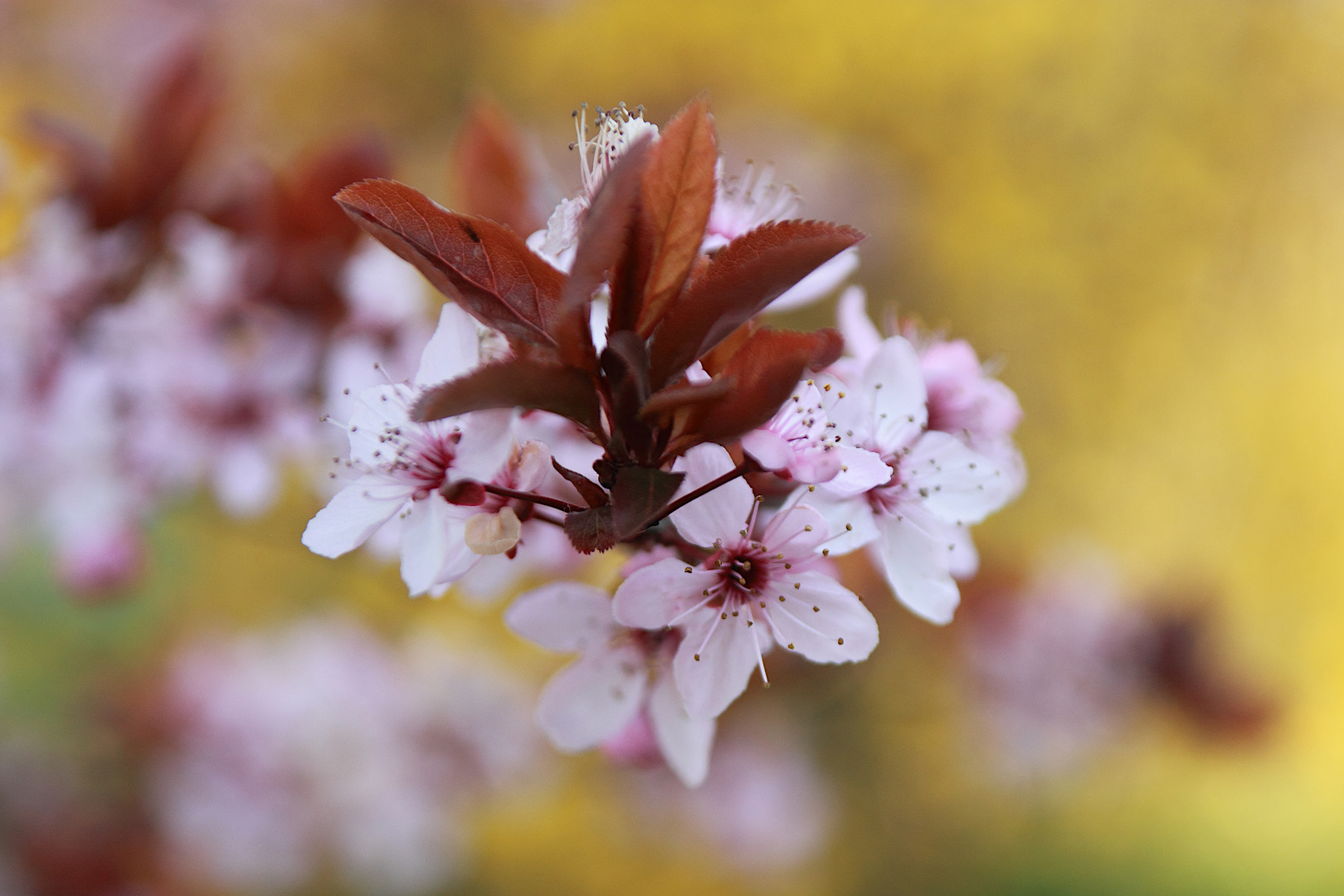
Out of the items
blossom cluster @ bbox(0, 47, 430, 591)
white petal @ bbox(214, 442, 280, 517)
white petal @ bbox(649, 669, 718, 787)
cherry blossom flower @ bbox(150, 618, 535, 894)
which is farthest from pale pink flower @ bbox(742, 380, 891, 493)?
cherry blossom flower @ bbox(150, 618, 535, 894)

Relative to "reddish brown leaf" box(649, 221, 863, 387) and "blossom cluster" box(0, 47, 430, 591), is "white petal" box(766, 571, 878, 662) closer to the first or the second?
"reddish brown leaf" box(649, 221, 863, 387)

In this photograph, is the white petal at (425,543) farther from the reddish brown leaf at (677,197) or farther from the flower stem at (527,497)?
the reddish brown leaf at (677,197)

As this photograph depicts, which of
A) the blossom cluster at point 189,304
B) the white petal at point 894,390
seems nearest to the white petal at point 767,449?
the white petal at point 894,390

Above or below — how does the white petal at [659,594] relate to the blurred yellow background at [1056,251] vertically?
below

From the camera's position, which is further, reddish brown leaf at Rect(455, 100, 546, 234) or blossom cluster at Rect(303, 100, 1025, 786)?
reddish brown leaf at Rect(455, 100, 546, 234)

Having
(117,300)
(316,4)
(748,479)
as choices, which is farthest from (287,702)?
(316,4)
